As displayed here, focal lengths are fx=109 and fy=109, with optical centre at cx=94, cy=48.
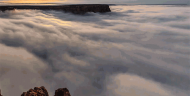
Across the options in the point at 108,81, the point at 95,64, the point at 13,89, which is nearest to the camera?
the point at 13,89

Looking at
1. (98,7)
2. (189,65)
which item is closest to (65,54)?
(189,65)

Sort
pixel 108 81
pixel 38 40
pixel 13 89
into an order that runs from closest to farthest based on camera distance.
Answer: pixel 13 89 < pixel 108 81 < pixel 38 40

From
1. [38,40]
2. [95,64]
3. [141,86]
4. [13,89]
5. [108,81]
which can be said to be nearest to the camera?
[13,89]

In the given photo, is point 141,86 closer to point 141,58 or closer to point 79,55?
point 141,58

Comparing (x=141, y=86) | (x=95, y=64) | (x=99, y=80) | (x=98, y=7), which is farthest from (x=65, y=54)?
(x=98, y=7)

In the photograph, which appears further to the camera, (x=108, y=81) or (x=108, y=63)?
(x=108, y=63)

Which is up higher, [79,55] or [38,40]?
[38,40]

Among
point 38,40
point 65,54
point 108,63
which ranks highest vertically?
point 38,40

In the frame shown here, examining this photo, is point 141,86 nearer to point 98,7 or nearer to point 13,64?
point 13,64

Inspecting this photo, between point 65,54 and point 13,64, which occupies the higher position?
point 13,64
